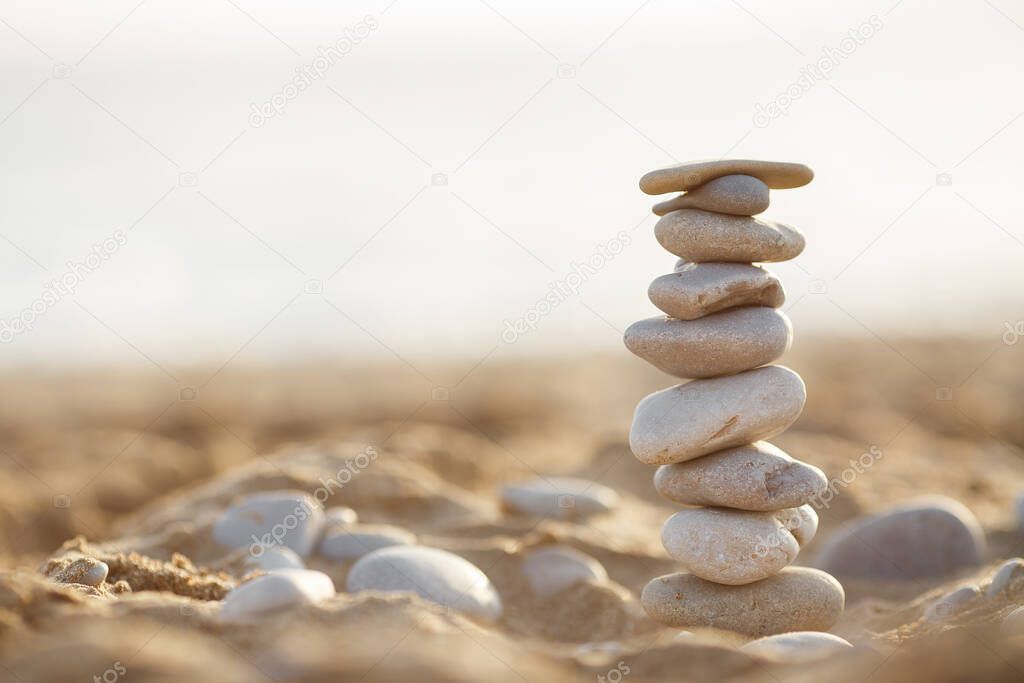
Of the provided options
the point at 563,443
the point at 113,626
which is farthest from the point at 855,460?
the point at 113,626

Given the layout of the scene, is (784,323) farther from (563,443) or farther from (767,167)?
(563,443)

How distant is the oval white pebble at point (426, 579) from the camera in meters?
5.29

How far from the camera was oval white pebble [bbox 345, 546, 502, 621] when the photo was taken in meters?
5.29

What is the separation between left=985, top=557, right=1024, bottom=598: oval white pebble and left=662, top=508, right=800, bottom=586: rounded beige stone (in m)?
0.98

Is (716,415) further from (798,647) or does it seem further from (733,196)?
(798,647)

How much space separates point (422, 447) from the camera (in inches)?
422

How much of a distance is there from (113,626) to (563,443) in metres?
10.3

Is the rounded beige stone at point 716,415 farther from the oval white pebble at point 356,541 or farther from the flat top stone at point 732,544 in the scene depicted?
the oval white pebble at point 356,541

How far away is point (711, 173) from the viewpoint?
4738 mm

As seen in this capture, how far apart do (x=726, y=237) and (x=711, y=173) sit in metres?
0.33

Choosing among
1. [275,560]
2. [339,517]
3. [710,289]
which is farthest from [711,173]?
[339,517]

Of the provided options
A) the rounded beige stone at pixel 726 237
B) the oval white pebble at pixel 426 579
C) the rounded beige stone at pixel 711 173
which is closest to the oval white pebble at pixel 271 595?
the oval white pebble at pixel 426 579

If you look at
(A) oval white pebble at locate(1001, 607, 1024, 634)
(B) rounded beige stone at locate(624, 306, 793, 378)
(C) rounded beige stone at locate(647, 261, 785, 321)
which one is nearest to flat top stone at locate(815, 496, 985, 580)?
(B) rounded beige stone at locate(624, 306, 793, 378)

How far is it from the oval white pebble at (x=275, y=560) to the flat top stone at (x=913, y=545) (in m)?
3.92
